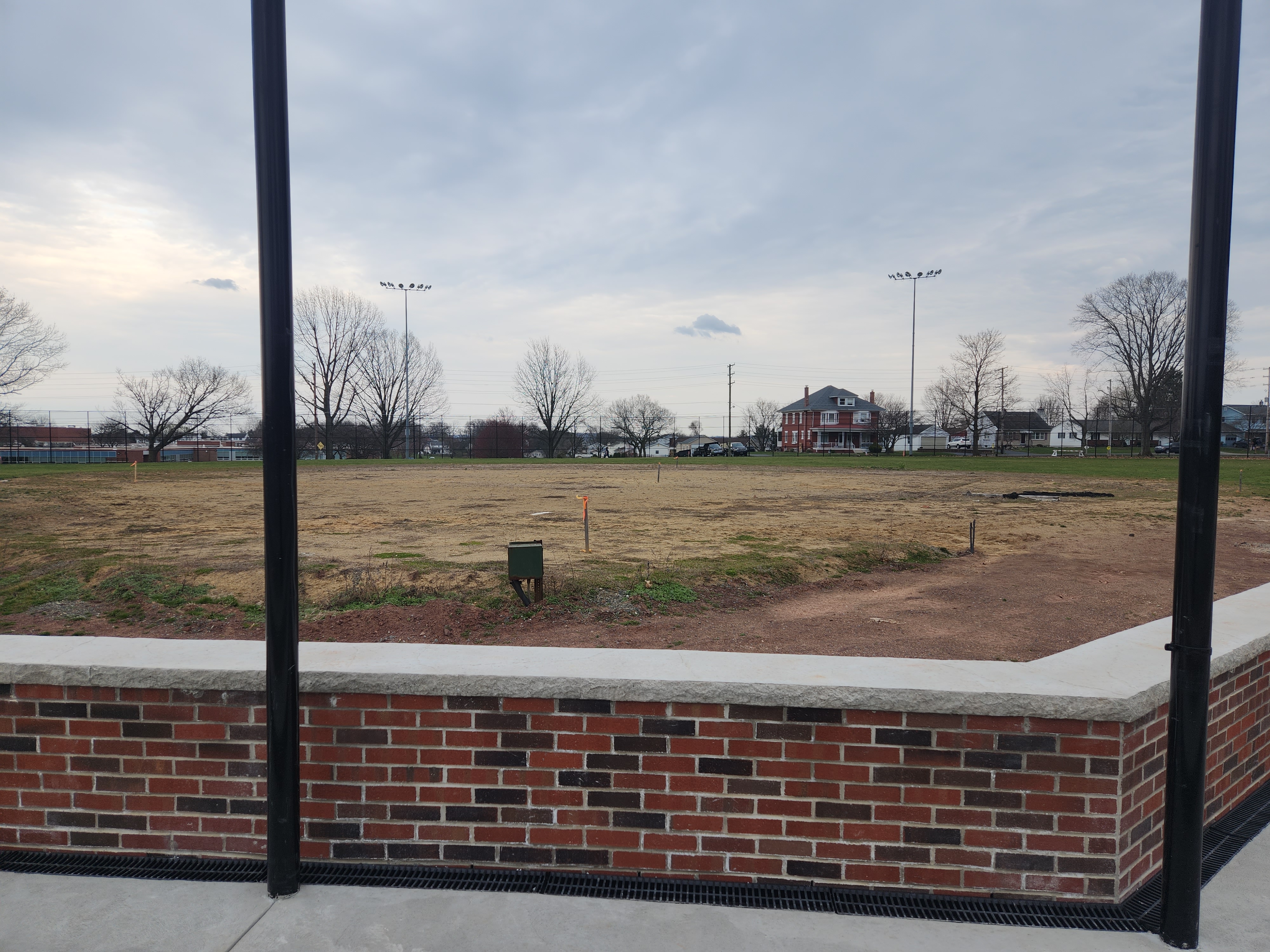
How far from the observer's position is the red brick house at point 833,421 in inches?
3797

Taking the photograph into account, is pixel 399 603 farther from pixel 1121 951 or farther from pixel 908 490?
pixel 908 490

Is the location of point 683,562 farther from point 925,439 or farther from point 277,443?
point 925,439

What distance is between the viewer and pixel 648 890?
2.54 metres

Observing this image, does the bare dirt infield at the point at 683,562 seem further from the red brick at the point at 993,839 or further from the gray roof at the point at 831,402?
the gray roof at the point at 831,402

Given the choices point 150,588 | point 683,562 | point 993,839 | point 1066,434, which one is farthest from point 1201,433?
point 1066,434

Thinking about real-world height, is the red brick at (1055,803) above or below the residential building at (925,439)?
below

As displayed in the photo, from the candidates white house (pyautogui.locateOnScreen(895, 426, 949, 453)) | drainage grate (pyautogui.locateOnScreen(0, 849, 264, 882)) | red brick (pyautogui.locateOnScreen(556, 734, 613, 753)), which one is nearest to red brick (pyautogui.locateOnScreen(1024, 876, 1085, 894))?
red brick (pyautogui.locateOnScreen(556, 734, 613, 753))

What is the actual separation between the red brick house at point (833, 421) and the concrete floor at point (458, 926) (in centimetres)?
9436

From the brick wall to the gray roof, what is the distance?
9913 cm

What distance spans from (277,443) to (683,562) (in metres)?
8.61

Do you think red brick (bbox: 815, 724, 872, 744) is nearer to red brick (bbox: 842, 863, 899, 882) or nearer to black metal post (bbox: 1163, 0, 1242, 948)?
red brick (bbox: 842, 863, 899, 882)

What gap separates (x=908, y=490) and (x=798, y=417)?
77.4 meters

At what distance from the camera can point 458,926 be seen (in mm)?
2361

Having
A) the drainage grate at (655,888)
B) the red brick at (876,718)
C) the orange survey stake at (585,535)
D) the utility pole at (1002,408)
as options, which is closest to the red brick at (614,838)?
the drainage grate at (655,888)
